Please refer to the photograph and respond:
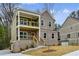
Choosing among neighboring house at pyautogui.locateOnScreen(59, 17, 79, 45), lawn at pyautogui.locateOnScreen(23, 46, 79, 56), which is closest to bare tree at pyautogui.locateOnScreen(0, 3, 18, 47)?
lawn at pyautogui.locateOnScreen(23, 46, 79, 56)

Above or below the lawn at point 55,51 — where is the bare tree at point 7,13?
above

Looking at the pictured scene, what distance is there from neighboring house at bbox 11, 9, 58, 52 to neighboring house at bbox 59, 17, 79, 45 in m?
0.17

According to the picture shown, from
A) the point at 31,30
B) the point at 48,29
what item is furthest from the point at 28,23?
the point at 48,29

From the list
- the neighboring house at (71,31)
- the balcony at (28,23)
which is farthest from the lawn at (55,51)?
the balcony at (28,23)

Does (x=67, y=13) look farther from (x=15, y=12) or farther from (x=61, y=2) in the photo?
(x=15, y=12)

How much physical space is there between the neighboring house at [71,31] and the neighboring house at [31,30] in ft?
0.57

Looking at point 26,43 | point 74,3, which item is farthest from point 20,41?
point 74,3

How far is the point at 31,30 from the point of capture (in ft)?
26.4

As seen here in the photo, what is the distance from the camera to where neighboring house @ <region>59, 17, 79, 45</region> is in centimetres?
804

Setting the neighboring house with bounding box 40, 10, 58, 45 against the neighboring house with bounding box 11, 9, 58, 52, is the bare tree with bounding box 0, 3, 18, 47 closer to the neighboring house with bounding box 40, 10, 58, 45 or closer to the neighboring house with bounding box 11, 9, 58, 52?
the neighboring house with bounding box 11, 9, 58, 52

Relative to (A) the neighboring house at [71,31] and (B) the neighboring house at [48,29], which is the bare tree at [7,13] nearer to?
(B) the neighboring house at [48,29]

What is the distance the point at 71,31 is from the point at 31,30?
77cm

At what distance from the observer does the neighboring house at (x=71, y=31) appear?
8039mm

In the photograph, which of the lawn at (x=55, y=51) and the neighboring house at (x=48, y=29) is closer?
the lawn at (x=55, y=51)
